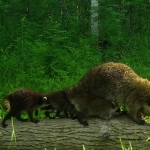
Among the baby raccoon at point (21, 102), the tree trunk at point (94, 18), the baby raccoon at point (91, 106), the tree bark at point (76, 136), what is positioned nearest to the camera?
the tree bark at point (76, 136)

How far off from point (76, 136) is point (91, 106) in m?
0.56

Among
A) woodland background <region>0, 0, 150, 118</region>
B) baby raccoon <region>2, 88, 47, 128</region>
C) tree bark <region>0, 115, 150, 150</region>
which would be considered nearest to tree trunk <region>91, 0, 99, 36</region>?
woodland background <region>0, 0, 150, 118</region>

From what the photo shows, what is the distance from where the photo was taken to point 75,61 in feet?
36.4

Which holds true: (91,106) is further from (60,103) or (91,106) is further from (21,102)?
(21,102)

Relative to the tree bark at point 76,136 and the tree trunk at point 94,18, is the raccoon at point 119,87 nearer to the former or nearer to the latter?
the tree bark at point 76,136

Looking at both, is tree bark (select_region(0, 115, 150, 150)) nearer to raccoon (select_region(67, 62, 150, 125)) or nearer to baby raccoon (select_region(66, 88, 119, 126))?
baby raccoon (select_region(66, 88, 119, 126))

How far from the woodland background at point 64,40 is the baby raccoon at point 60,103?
2392 millimetres

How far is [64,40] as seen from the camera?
11859mm

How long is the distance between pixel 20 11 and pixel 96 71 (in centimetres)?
675

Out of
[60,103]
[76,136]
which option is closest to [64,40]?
[60,103]

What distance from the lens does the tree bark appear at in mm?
6355

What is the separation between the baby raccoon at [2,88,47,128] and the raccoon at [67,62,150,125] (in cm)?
51

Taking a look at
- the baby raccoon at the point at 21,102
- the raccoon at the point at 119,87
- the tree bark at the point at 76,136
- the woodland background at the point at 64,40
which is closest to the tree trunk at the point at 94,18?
the woodland background at the point at 64,40

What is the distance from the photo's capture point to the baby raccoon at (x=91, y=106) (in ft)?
21.8
